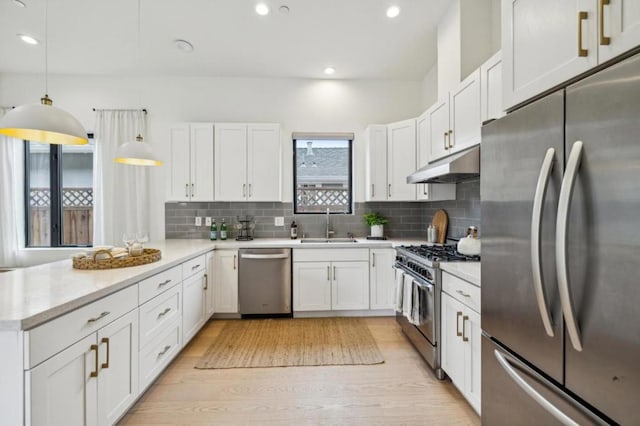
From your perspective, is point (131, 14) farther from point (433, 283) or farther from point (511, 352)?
point (511, 352)

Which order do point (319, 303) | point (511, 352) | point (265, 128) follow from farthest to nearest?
point (265, 128) < point (319, 303) < point (511, 352)

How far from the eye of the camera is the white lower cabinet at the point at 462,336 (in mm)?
1701

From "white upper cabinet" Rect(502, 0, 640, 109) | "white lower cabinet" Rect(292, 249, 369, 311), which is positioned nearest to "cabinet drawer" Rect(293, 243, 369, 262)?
"white lower cabinet" Rect(292, 249, 369, 311)

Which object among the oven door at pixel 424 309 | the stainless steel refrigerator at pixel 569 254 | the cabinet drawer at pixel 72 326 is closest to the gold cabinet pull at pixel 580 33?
the stainless steel refrigerator at pixel 569 254

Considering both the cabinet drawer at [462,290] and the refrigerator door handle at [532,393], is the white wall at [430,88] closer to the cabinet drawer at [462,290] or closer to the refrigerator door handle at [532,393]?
the cabinet drawer at [462,290]

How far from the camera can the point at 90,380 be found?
1391mm

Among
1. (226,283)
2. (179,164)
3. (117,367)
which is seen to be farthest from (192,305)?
(179,164)

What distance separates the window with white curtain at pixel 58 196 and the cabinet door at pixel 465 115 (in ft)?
14.7

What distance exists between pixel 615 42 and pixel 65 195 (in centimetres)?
527

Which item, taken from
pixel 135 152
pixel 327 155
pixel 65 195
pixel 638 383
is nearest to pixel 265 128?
pixel 327 155

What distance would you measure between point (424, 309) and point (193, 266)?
2.13 metres

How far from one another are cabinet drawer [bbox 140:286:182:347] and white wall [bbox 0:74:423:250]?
1.86 meters

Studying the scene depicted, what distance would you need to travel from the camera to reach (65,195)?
3.88 m

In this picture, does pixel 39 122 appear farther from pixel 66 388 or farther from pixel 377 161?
pixel 377 161
